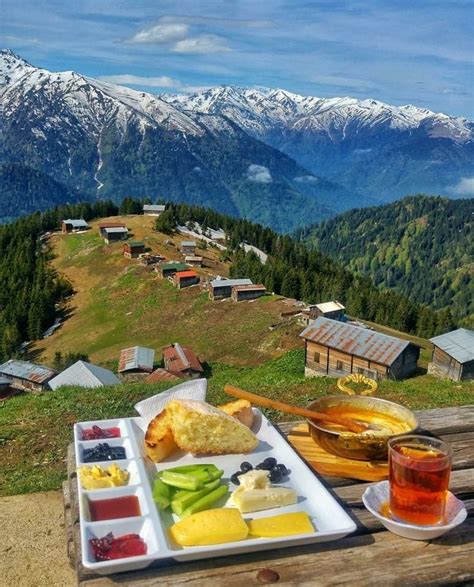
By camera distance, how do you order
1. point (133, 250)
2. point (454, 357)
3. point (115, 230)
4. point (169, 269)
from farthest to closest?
point (115, 230), point (133, 250), point (169, 269), point (454, 357)

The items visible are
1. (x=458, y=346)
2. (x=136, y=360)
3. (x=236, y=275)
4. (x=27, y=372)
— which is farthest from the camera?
(x=236, y=275)

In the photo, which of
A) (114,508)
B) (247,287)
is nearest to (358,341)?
(247,287)

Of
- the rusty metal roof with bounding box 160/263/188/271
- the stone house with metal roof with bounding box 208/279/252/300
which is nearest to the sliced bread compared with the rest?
the stone house with metal roof with bounding box 208/279/252/300

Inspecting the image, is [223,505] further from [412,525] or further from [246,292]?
[246,292]

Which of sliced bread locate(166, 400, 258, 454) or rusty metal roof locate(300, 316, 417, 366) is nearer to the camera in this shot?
sliced bread locate(166, 400, 258, 454)

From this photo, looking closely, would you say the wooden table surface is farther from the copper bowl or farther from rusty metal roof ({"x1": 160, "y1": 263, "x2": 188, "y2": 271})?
rusty metal roof ({"x1": 160, "y1": 263, "x2": 188, "y2": 271})

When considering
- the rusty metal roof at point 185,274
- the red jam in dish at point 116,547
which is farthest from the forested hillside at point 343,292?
the red jam in dish at point 116,547

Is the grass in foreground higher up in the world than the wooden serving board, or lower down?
lower down

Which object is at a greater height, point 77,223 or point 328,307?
point 77,223
